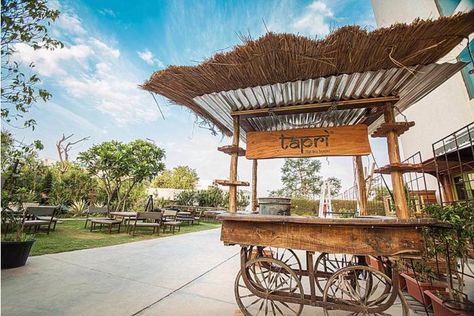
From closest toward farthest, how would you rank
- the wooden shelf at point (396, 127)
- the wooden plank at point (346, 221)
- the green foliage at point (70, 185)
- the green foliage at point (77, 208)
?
the wooden plank at point (346, 221) → the wooden shelf at point (396, 127) → the green foliage at point (77, 208) → the green foliage at point (70, 185)

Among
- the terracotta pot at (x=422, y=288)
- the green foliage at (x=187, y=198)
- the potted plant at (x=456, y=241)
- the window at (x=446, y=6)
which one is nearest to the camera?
the potted plant at (x=456, y=241)

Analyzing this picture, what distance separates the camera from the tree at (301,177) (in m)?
22.2

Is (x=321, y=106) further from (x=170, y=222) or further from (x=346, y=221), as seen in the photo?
(x=170, y=222)

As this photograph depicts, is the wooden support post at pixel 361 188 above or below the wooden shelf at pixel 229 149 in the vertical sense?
below

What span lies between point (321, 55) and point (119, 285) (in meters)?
3.83

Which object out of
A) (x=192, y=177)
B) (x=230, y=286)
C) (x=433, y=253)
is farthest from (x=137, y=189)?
(x=433, y=253)

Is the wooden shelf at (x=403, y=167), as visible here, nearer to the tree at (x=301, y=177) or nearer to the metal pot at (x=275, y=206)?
the metal pot at (x=275, y=206)

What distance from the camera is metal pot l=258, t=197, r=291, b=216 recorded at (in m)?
2.31

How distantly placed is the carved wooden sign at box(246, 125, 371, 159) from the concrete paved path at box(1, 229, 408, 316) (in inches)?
75.8

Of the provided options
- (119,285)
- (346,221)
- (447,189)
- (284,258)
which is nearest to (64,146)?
(119,285)

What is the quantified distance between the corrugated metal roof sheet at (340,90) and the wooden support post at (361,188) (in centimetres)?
100

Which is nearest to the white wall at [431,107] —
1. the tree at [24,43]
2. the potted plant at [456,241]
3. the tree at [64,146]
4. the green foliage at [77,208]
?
the potted plant at [456,241]

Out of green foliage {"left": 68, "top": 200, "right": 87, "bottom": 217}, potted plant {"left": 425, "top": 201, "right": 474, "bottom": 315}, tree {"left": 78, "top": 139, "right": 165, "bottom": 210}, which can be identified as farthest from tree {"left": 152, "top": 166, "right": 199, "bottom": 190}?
potted plant {"left": 425, "top": 201, "right": 474, "bottom": 315}

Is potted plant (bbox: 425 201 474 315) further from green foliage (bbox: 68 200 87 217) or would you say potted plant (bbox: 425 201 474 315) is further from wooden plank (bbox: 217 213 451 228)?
green foliage (bbox: 68 200 87 217)
